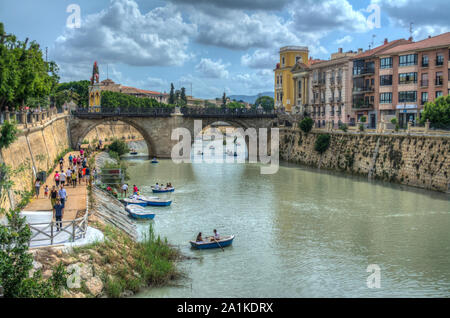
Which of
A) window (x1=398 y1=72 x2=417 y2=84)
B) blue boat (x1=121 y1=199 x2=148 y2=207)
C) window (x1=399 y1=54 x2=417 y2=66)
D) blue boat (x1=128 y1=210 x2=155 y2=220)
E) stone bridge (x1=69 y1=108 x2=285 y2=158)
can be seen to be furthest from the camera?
stone bridge (x1=69 y1=108 x2=285 y2=158)

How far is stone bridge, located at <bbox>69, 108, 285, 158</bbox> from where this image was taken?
7456 cm

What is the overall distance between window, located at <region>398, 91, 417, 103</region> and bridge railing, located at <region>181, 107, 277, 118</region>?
2360 cm

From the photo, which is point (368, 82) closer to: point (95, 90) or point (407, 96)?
point (407, 96)

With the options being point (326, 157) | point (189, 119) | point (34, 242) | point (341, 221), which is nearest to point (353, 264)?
point (341, 221)

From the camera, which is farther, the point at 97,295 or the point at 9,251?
the point at 97,295

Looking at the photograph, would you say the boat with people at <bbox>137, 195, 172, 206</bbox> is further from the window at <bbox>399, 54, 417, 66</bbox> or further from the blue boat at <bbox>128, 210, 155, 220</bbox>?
the window at <bbox>399, 54, 417, 66</bbox>

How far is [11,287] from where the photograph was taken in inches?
652

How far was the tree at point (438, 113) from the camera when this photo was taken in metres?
50.1

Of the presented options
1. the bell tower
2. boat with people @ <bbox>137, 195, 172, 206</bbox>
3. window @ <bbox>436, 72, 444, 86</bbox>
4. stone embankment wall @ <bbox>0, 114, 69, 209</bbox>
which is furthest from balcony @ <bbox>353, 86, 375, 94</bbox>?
boat with people @ <bbox>137, 195, 172, 206</bbox>

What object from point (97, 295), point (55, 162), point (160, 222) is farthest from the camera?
point (55, 162)

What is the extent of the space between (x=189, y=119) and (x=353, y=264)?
5718 cm

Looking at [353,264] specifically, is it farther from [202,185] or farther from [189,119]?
[189,119]

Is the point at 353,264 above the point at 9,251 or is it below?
below

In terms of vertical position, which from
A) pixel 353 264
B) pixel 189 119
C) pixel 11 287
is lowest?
pixel 353 264
